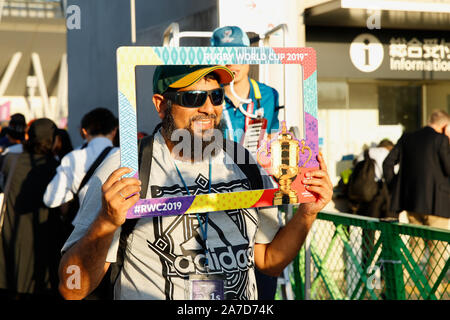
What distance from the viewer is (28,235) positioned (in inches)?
215

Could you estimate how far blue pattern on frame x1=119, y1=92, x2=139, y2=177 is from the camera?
7.13ft

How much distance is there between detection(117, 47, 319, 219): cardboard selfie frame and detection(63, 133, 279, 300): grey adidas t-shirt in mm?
61

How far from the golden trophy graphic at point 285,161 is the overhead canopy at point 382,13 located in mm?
4797

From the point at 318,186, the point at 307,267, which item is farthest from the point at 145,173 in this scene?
the point at 307,267

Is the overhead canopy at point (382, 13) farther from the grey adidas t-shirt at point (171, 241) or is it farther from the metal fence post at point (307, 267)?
the grey adidas t-shirt at point (171, 241)

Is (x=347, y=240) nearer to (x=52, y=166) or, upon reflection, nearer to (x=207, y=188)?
(x=207, y=188)

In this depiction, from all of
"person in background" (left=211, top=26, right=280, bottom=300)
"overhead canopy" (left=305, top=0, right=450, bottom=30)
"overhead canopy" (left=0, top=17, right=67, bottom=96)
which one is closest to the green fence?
"person in background" (left=211, top=26, right=280, bottom=300)

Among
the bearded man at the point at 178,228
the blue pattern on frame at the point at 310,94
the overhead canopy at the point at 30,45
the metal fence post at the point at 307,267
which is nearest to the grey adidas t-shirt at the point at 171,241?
the bearded man at the point at 178,228

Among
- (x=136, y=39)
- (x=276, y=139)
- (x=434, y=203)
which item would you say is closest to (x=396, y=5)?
(x=434, y=203)

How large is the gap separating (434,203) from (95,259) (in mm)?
5378

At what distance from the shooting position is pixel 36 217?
5477 mm

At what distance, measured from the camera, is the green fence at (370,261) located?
351 centimetres
